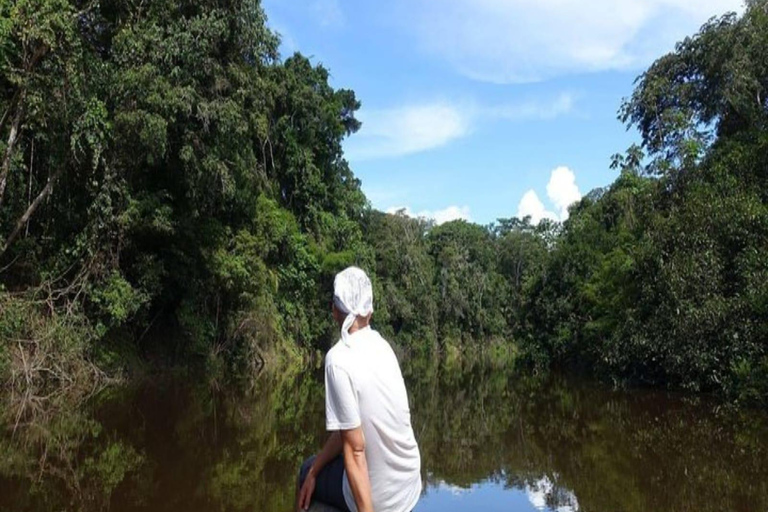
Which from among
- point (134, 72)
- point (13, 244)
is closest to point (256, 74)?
point (134, 72)

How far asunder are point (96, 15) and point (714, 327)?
1403cm

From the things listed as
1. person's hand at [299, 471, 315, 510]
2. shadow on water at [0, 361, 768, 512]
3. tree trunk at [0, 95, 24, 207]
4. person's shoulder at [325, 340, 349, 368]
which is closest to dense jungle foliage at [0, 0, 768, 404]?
tree trunk at [0, 95, 24, 207]

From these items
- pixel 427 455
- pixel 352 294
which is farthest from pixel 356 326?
pixel 427 455

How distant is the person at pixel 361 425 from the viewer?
2027mm

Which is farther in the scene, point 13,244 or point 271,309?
point 271,309

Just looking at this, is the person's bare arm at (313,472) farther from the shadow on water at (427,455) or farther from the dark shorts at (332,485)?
the shadow on water at (427,455)

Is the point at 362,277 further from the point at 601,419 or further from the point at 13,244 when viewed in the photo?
the point at 13,244

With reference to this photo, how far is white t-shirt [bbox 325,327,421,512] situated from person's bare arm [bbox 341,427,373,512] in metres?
0.04

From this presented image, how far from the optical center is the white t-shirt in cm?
202

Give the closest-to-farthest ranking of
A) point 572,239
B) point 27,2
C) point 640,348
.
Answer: point 27,2 < point 640,348 < point 572,239

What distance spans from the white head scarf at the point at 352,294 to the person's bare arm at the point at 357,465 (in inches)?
13.4

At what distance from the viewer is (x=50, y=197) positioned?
13977 millimetres

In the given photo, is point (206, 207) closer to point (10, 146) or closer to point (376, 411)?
point (10, 146)

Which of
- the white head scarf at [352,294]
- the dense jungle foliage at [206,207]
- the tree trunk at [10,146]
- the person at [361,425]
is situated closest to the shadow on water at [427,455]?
the dense jungle foliage at [206,207]
